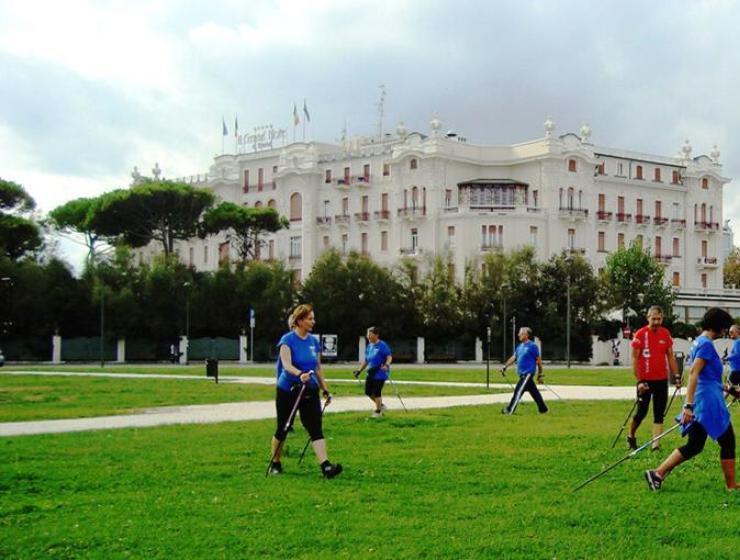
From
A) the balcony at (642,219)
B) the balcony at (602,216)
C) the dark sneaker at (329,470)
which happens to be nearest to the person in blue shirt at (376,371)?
the dark sneaker at (329,470)

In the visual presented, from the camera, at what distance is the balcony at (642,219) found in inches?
3639

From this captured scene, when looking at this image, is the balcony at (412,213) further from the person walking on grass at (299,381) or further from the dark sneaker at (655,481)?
the dark sneaker at (655,481)

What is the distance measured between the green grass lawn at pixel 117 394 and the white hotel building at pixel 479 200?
154 feet

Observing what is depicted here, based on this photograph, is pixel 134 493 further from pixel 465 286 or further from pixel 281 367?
pixel 465 286

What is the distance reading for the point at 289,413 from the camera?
12.4 m

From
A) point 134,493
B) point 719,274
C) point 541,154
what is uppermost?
point 541,154

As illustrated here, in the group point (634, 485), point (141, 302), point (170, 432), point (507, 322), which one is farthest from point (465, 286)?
point (634, 485)

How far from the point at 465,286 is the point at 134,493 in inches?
2579

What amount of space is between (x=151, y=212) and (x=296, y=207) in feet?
58.7

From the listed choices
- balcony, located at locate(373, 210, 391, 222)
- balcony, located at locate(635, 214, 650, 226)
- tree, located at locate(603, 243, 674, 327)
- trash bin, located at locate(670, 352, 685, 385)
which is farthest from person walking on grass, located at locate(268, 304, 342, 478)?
balcony, located at locate(635, 214, 650, 226)

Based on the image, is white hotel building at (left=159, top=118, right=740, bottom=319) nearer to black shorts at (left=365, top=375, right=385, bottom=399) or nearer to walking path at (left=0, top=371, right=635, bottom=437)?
walking path at (left=0, top=371, right=635, bottom=437)

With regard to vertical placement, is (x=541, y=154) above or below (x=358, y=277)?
above

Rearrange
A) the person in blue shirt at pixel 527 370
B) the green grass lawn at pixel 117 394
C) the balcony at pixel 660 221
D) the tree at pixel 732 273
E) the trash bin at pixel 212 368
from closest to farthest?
the person in blue shirt at pixel 527 370, the green grass lawn at pixel 117 394, the trash bin at pixel 212 368, the balcony at pixel 660 221, the tree at pixel 732 273

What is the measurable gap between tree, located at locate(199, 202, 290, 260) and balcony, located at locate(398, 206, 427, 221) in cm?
944
